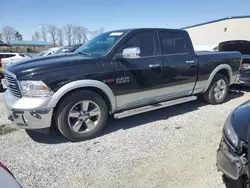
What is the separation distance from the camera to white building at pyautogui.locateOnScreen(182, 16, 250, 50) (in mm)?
29219

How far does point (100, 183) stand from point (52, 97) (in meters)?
1.48

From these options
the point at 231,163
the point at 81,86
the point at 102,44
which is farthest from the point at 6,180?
the point at 102,44

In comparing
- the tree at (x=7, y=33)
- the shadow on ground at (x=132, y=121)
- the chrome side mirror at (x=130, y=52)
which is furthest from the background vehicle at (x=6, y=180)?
the tree at (x=7, y=33)

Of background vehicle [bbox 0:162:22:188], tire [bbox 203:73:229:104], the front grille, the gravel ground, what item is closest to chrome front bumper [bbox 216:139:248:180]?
the gravel ground

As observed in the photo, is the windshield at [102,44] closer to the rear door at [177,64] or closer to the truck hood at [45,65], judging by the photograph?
the truck hood at [45,65]

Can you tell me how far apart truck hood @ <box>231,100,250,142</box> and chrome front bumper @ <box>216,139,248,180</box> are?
Result: 168mm

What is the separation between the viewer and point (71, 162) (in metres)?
3.30

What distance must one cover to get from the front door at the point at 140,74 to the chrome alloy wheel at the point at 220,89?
2.10m

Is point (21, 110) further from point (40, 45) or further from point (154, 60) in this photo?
point (40, 45)

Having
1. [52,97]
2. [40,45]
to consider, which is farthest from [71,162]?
[40,45]

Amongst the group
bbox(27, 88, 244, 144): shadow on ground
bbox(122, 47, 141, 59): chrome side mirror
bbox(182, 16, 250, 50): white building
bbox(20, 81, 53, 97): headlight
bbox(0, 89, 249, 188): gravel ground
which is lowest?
bbox(0, 89, 249, 188): gravel ground

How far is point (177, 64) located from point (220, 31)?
103 feet

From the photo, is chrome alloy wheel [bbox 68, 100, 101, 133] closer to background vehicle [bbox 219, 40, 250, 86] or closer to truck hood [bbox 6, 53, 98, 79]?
truck hood [bbox 6, 53, 98, 79]

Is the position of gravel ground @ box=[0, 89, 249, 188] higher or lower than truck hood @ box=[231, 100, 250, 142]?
lower
